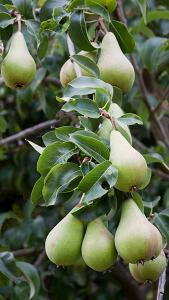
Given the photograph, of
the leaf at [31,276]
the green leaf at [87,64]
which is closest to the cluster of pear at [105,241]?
the green leaf at [87,64]

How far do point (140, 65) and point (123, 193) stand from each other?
43.7 inches

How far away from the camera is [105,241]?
0.82 metres

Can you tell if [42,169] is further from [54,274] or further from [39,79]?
[54,274]

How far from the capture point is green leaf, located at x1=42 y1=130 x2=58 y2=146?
0.93 meters

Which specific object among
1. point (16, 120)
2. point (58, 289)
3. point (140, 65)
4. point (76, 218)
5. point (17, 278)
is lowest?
point (58, 289)

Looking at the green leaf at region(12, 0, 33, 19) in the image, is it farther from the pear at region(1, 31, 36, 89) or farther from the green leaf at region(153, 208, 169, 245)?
the green leaf at region(153, 208, 169, 245)

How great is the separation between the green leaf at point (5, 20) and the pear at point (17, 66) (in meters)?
0.05

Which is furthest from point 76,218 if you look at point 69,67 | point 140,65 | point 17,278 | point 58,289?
point 58,289

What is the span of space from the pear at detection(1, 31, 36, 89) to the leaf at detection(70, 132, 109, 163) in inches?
7.4

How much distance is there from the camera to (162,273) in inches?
38.8

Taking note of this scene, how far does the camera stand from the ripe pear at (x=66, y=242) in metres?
0.82

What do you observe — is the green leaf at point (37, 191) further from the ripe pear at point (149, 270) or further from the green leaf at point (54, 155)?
the ripe pear at point (149, 270)

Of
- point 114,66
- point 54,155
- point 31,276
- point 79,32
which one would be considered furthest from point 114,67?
point 31,276

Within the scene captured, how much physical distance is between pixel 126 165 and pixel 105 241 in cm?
11
